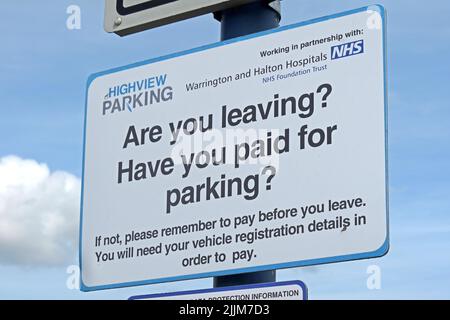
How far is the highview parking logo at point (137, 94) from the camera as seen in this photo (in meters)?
5.59

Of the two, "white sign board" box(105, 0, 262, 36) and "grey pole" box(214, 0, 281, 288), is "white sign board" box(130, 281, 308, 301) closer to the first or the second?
"grey pole" box(214, 0, 281, 288)

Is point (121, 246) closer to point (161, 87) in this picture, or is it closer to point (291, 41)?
point (161, 87)

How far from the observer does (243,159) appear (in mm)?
5199

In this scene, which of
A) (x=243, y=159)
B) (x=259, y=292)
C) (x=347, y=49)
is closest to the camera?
(x=259, y=292)

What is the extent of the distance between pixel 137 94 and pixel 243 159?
0.81 metres

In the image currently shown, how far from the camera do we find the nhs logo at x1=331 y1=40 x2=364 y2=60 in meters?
5.04

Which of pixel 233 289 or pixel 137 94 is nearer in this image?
pixel 233 289

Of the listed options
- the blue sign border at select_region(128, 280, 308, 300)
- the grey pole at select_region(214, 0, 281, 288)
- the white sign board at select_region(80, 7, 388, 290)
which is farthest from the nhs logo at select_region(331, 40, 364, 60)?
the blue sign border at select_region(128, 280, 308, 300)

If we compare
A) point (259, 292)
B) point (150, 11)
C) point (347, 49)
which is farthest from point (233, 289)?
point (150, 11)

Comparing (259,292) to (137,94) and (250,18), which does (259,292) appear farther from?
(250,18)

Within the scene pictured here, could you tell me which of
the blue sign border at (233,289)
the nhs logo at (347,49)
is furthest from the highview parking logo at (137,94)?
the blue sign border at (233,289)

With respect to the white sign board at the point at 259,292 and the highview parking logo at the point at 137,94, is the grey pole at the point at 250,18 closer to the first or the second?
the highview parking logo at the point at 137,94

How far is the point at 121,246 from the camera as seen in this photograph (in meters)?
5.41
